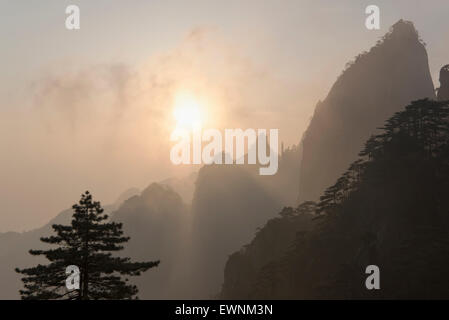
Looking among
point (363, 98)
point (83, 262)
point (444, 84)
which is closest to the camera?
point (83, 262)

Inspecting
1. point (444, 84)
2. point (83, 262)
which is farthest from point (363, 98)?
point (83, 262)

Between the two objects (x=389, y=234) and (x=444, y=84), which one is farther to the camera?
(x=444, y=84)

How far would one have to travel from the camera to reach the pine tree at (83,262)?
21781 millimetres

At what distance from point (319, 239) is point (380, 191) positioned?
11244 mm

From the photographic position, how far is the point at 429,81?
14025 cm

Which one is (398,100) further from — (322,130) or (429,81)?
(322,130)

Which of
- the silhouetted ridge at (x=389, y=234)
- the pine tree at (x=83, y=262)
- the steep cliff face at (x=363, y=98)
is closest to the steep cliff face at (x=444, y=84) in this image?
the silhouetted ridge at (x=389, y=234)

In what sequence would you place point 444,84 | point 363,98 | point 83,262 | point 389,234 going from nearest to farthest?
1. point 83,262
2. point 389,234
3. point 444,84
4. point 363,98

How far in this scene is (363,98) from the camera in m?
148

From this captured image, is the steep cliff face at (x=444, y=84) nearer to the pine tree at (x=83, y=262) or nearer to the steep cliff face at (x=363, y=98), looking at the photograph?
the steep cliff face at (x=363, y=98)

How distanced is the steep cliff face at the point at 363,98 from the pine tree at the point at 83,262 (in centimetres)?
12476

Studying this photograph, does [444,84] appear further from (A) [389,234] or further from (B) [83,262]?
(B) [83,262]

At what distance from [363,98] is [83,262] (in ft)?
465
